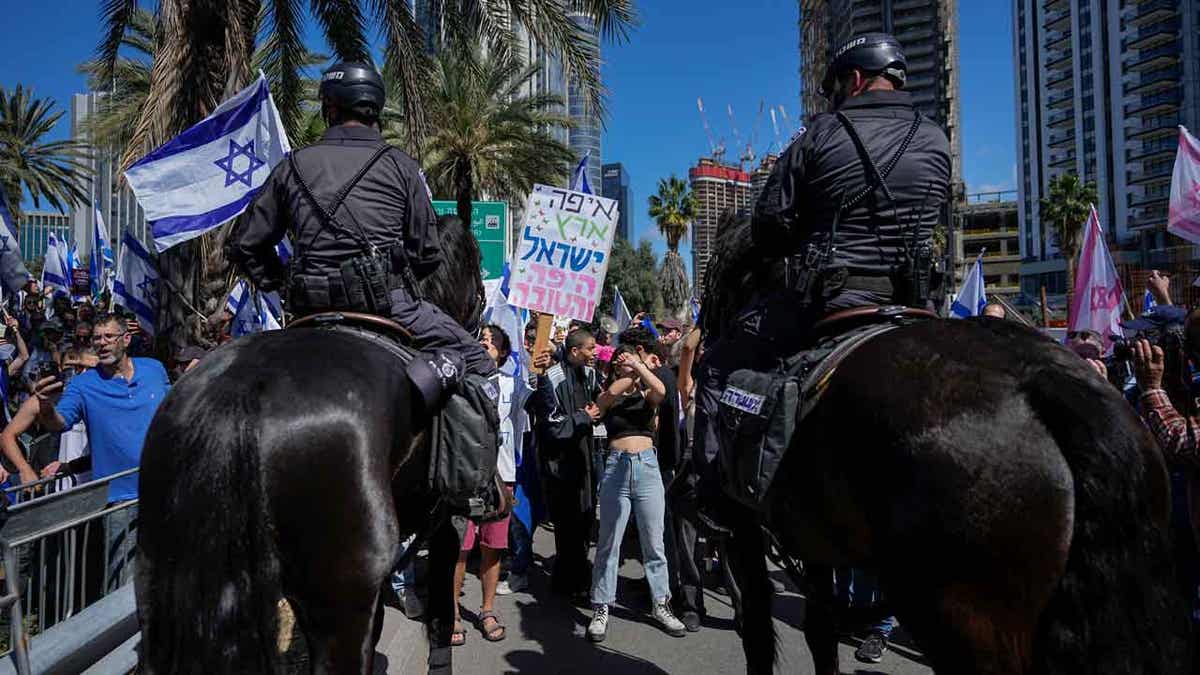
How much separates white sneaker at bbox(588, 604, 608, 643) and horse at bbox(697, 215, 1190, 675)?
11.8 feet

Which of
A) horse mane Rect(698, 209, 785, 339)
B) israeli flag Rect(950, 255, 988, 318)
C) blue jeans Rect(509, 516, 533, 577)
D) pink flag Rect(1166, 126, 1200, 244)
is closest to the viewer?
horse mane Rect(698, 209, 785, 339)

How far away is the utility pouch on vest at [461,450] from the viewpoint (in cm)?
349

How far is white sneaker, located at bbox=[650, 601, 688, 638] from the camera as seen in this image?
6168 millimetres

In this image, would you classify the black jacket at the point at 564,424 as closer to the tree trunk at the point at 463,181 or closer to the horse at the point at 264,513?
the horse at the point at 264,513

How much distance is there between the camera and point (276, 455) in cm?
258

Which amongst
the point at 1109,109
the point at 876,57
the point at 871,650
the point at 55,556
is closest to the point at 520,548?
the point at 871,650

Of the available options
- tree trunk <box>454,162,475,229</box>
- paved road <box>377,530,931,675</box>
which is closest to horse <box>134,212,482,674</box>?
paved road <box>377,530,931,675</box>

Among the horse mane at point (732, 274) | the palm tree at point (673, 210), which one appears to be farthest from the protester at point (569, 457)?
the palm tree at point (673, 210)

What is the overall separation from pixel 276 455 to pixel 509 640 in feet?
13.1

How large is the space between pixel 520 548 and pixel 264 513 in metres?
5.21

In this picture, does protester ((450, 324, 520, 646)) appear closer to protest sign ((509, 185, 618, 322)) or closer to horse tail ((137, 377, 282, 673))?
protest sign ((509, 185, 618, 322))

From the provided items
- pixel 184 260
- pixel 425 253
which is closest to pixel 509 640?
pixel 425 253

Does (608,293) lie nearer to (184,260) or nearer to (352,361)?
(184,260)

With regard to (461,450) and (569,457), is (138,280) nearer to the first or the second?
(569,457)
